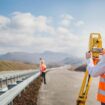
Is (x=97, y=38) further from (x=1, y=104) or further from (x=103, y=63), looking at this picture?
(x=1, y=104)

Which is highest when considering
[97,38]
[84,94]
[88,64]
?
[97,38]

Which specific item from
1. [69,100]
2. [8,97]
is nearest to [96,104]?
[69,100]

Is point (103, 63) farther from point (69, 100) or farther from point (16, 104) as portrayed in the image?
point (69, 100)

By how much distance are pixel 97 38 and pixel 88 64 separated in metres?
0.79

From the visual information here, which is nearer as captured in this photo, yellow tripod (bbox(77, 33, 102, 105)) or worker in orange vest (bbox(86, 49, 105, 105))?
worker in orange vest (bbox(86, 49, 105, 105))

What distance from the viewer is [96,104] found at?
1302 centimetres

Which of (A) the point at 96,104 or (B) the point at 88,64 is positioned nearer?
(B) the point at 88,64

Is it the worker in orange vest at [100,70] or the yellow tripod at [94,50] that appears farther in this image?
the yellow tripod at [94,50]

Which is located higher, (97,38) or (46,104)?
(97,38)

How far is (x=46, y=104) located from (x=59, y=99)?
5.22 feet

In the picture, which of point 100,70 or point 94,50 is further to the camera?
point 94,50

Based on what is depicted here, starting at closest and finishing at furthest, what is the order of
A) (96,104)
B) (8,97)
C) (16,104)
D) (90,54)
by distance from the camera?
(90,54)
(8,97)
(16,104)
(96,104)

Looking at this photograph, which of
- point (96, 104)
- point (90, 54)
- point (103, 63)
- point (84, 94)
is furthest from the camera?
point (96, 104)

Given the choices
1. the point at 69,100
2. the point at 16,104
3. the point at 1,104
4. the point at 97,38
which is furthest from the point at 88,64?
the point at 69,100
